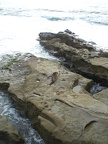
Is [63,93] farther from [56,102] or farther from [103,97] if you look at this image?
[103,97]

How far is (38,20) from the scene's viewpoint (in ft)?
43.3

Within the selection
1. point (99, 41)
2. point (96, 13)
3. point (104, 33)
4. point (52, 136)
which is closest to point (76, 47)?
point (99, 41)

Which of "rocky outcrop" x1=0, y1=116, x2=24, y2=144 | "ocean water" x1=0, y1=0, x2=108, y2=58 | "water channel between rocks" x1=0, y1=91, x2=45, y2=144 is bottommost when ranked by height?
"ocean water" x1=0, y1=0, x2=108, y2=58

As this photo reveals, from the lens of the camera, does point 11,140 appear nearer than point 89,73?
Yes

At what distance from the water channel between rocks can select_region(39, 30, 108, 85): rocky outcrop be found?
2.24m

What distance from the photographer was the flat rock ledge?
4.31 metres

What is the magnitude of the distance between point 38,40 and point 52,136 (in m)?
5.96

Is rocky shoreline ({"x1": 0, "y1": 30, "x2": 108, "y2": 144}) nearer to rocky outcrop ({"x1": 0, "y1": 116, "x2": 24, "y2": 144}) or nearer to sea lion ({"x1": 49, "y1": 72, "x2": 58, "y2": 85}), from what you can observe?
sea lion ({"x1": 49, "y1": 72, "x2": 58, "y2": 85})

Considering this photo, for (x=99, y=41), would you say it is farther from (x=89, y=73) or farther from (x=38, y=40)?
(x=89, y=73)

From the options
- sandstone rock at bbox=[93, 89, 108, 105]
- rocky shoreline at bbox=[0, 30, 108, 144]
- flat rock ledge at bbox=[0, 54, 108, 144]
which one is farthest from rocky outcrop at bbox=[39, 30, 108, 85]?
sandstone rock at bbox=[93, 89, 108, 105]

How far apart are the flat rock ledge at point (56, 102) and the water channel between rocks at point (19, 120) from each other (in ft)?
0.35

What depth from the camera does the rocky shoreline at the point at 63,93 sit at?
4363mm

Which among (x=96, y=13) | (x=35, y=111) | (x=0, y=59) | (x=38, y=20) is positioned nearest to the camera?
(x=35, y=111)

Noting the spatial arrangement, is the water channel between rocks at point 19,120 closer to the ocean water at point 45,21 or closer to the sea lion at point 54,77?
the sea lion at point 54,77
